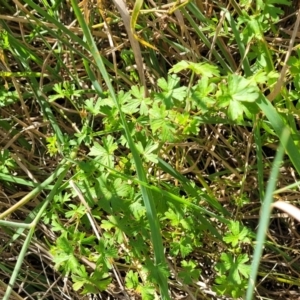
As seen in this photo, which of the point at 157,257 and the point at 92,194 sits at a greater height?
the point at 92,194

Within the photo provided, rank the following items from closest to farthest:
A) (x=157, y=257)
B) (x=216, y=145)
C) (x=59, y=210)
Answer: (x=157, y=257) → (x=59, y=210) → (x=216, y=145)

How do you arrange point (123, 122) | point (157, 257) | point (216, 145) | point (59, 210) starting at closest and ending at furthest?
point (123, 122) < point (157, 257) < point (59, 210) < point (216, 145)

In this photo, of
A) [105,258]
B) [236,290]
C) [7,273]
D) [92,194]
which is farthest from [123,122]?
[7,273]

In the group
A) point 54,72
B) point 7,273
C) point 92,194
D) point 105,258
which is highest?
point 54,72

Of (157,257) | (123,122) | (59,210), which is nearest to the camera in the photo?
(123,122)

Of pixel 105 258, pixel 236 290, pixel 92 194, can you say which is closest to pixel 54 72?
pixel 92 194

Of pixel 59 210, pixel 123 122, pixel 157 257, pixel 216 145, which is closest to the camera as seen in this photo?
pixel 123 122

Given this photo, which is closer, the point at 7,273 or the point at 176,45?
the point at 176,45

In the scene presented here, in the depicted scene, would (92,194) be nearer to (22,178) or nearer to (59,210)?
(59,210)

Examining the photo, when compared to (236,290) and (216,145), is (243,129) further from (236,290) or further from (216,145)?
(236,290)
